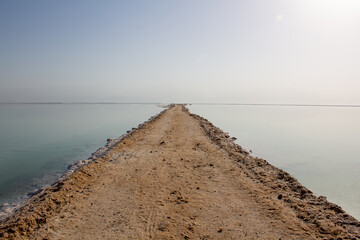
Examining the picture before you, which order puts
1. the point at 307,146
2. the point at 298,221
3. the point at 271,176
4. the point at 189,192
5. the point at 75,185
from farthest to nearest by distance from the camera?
the point at 307,146, the point at 271,176, the point at 75,185, the point at 189,192, the point at 298,221

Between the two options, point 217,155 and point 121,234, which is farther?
point 217,155

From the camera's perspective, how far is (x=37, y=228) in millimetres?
4762

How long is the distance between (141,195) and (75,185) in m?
2.22

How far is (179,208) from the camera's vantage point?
559 cm

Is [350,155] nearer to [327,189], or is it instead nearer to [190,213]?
[327,189]

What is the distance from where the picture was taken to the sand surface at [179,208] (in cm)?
459

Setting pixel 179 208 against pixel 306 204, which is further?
pixel 306 204

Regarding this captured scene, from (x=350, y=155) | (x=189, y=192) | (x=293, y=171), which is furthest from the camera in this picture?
(x=350, y=155)

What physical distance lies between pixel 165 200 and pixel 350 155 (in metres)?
13.2

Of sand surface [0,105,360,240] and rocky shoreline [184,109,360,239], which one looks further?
rocky shoreline [184,109,360,239]

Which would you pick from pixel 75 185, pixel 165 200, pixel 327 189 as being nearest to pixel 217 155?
pixel 327 189

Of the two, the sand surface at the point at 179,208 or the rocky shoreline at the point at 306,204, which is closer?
the sand surface at the point at 179,208

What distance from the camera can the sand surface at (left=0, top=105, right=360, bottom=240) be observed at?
15.0 ft

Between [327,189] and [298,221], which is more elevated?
[298,221]
